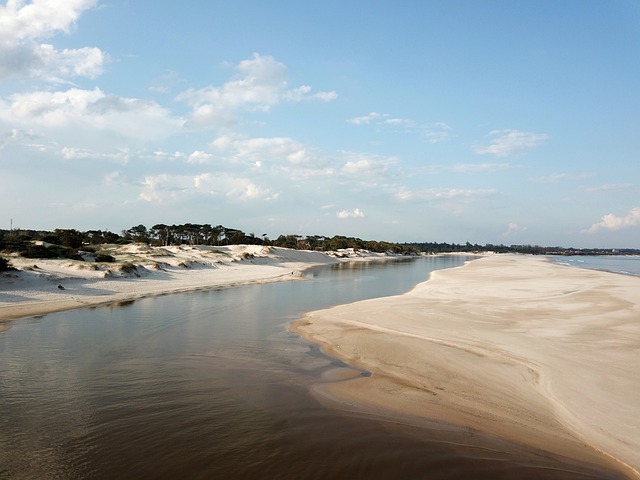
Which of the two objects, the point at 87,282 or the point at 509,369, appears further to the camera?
the point at 87,282

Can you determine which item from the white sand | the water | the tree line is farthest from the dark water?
the water

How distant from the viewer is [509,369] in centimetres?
1150

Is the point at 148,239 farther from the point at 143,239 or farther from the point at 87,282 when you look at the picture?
the point at 87,282

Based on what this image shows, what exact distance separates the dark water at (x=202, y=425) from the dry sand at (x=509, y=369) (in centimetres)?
88

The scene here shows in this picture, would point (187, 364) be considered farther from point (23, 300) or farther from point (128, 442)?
point (23, 300)

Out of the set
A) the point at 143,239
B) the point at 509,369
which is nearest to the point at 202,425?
the point at 509,369

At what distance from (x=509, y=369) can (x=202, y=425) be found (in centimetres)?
866

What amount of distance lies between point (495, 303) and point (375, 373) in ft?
51.0

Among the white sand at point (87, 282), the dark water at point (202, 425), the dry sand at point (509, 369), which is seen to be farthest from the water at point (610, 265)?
the dark water at point (202, 425)

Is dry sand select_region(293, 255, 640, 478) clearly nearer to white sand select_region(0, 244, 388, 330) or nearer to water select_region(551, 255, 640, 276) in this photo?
white sand select_region(0, 244, 388, 330)

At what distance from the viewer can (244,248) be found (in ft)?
296

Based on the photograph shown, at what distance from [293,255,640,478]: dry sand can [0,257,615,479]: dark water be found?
2.89 ft

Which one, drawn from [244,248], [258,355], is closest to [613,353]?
[258,355]

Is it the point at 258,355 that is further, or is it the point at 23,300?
the point at 23,300
